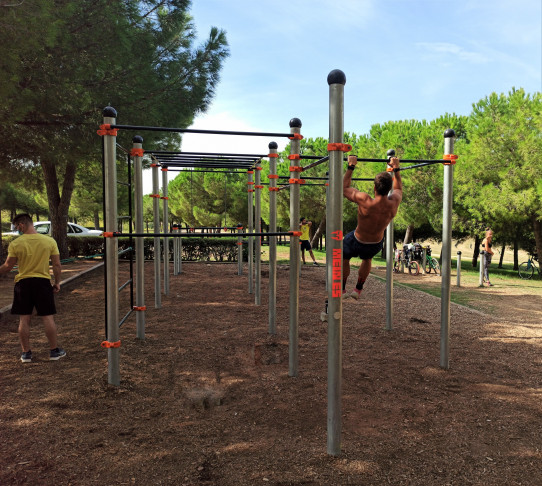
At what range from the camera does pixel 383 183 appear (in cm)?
337

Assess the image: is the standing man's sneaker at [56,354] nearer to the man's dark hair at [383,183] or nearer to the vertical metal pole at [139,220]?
the vertical metal pole at [139,220]

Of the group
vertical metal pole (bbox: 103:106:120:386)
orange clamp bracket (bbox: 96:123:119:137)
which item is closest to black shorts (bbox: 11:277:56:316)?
vertical metal pole (bbox: 103:106:120:386)

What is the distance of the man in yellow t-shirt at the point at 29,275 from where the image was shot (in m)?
3.88

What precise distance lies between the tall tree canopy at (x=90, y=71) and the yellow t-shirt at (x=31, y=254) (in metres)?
3.17

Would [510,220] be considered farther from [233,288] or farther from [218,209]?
[218,209]

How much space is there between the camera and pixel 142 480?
2213mm

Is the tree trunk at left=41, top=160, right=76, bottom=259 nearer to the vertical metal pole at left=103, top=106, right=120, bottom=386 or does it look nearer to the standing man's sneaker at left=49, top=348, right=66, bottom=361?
the standing man's sneaker at left=49, top=348, right=66, bottom=361

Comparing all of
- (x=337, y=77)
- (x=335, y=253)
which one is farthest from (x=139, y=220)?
(x=337, y=77)

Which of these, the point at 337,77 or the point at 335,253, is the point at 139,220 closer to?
the point at 335,253

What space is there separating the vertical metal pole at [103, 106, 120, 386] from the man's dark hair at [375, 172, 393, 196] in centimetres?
218

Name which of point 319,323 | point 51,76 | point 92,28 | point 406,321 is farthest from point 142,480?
point 92,28

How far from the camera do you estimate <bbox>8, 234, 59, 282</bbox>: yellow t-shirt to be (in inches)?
152

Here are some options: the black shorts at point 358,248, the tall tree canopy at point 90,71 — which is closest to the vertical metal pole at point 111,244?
the black shorts at point 358,248

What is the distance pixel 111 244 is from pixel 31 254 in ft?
3.48
